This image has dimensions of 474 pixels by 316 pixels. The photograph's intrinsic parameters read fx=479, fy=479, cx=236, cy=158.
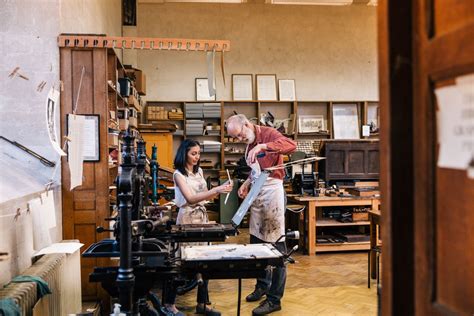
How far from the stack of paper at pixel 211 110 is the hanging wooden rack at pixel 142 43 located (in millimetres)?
5633

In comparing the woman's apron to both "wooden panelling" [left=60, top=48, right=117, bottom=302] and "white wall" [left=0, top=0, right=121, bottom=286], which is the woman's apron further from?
"white wall" [left=0, top=0, right=121, bottom=286]

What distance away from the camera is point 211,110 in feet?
30.8

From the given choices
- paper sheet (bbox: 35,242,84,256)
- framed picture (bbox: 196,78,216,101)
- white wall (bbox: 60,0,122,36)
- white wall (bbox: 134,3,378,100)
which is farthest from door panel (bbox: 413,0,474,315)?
white wall (bbox: 134,3,378,100)

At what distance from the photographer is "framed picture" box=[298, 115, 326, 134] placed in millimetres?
9836

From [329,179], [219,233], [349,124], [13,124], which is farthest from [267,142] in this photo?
[349,124]

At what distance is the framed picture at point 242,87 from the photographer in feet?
31.7

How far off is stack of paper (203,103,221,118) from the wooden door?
8400 mm

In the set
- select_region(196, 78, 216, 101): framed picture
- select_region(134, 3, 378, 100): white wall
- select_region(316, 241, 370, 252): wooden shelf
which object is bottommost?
select_region(316, 241, 370, 252): wooden shelf

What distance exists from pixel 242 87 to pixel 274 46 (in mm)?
1112

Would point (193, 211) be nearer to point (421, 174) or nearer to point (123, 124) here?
point (123, 124)

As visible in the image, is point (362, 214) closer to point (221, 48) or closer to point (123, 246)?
point (221, 48)

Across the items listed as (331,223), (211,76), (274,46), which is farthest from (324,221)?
(274,46)

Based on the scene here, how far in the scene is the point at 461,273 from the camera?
0.87 meters

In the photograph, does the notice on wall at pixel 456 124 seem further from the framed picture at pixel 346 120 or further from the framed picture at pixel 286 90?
the framed picture at pixel 346 120
